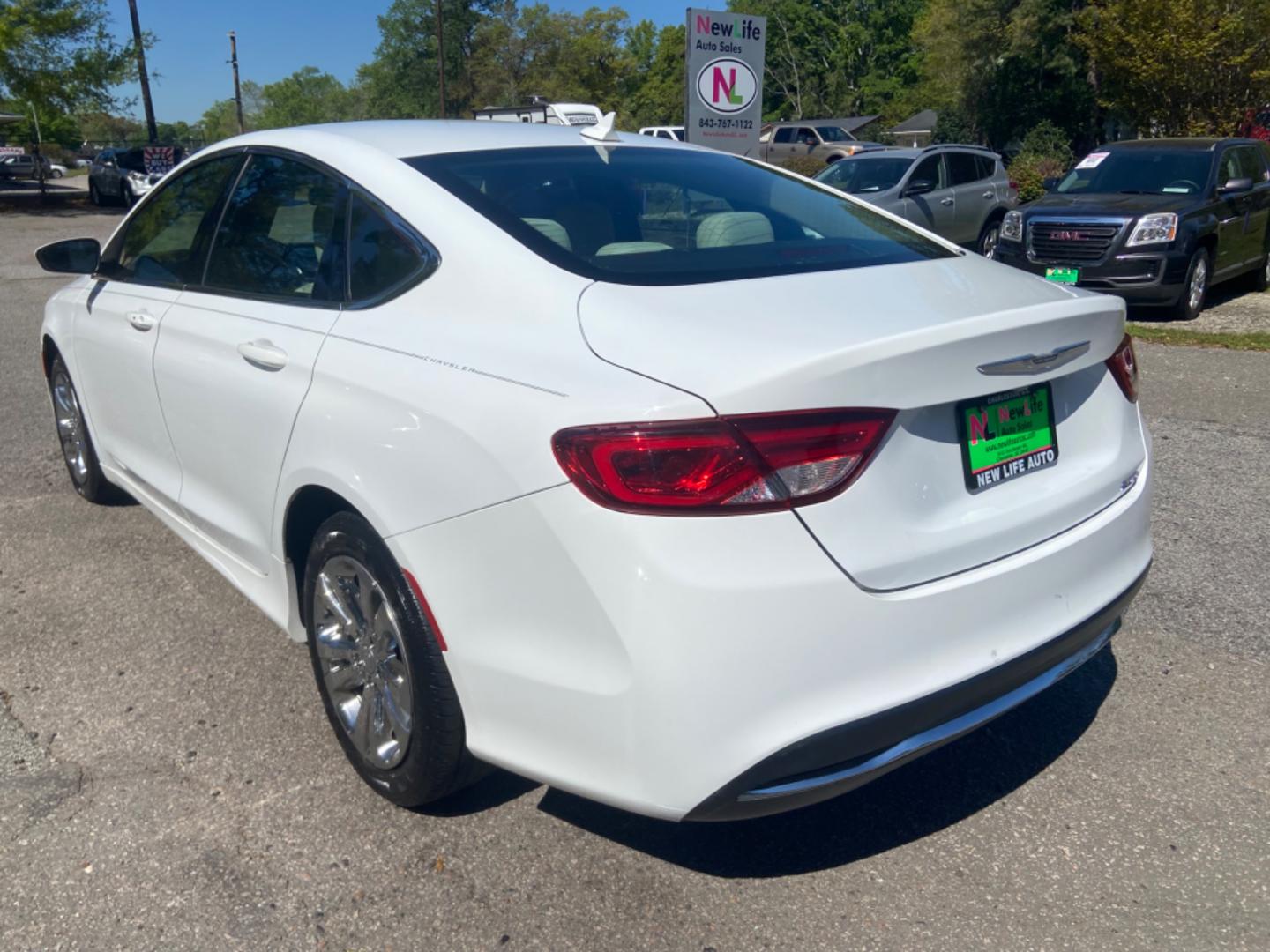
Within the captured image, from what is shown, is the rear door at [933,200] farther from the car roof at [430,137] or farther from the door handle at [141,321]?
the door handle at [141,321]

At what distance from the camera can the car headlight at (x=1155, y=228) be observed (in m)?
9.88

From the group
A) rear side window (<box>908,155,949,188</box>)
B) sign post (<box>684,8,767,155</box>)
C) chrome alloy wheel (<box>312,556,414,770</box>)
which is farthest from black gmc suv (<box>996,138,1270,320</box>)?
chrome alloy wheel (<box>312,556,414,770</box>)

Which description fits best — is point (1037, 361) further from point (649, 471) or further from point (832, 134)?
point (832, 134)

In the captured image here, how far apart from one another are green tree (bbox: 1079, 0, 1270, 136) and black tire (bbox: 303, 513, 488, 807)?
98.0 ft

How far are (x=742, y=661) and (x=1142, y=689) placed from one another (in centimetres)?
198

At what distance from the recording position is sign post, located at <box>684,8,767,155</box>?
12234mm

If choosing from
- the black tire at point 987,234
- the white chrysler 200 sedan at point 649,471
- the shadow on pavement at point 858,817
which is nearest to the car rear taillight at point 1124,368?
the white chrysler 200 sedan at point 649,471

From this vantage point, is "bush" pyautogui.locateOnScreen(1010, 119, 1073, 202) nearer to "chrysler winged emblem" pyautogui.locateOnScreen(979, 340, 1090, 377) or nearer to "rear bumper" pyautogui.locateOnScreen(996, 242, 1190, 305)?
"rear bumper" pyautogui.locateOnScreen(996, 242, 1190, 305)

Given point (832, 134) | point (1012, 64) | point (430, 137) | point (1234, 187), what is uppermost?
point (1012, 64)

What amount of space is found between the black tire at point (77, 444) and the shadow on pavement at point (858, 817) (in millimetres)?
3049

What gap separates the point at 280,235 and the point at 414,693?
1.57 meters

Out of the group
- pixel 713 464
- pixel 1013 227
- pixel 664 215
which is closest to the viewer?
pixel 713 464

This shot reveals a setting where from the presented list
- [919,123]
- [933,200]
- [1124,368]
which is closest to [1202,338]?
[933,200]

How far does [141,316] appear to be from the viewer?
150 inches
